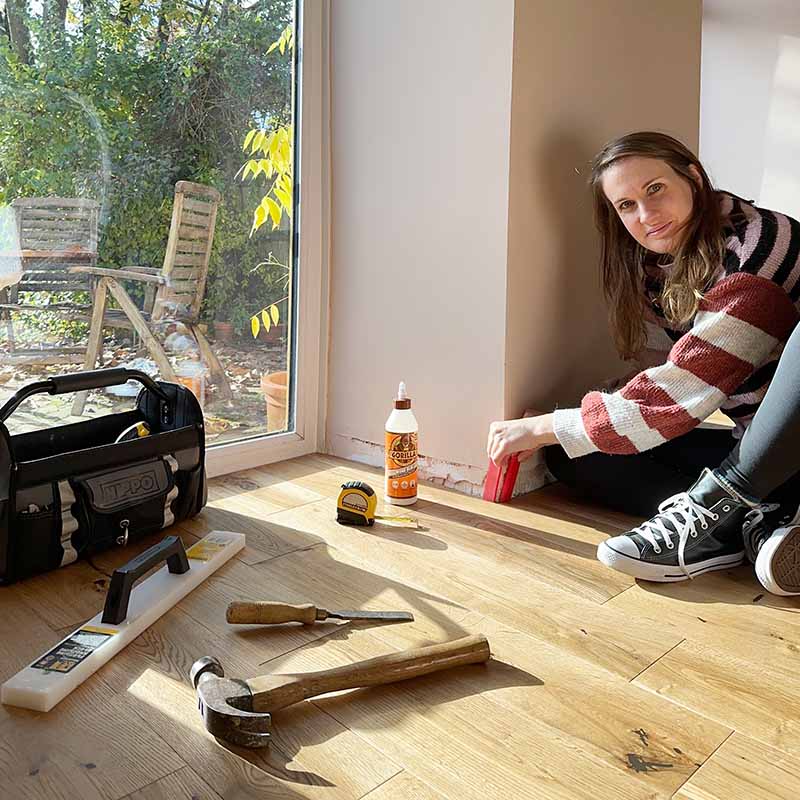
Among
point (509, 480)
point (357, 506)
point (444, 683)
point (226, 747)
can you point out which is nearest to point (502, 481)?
point (509, 480)

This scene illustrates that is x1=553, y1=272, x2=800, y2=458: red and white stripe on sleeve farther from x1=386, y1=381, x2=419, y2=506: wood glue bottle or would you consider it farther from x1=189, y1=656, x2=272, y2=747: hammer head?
x1=189, y1=656, x2=272, y2=747: hammer head

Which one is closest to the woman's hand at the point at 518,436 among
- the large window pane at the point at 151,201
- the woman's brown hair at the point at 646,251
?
the woman's brown hair at the point at 646,251

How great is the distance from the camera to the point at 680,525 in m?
1.38

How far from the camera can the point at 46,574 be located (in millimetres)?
1344

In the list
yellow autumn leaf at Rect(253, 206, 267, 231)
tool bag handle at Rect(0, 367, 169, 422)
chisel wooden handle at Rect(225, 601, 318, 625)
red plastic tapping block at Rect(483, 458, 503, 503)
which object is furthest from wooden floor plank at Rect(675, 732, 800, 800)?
yellow autumn leaf at Rect(253, 206, 267, 231)

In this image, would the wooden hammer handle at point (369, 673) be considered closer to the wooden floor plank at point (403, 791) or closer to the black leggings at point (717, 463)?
the wooden floor plank at point (403, 791)

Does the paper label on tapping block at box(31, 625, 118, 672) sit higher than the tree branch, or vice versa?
the tree branch

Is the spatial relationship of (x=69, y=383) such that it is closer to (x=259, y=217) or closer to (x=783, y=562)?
(x=259, y=217)

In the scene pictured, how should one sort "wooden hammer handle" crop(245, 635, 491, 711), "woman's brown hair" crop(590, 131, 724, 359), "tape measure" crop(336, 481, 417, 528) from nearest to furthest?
"wooden hammer handle" crop(245, 635, 491, 711) → "woman's brown hair" crop(590, 131, 724, 359) → "tape measure" crop(336, 481, 417, 528)

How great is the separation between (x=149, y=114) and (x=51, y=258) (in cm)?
38

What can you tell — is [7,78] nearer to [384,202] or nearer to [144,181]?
[144,181]

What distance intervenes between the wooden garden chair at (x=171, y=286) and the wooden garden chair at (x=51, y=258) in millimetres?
33

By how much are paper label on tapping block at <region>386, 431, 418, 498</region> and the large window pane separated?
458 millimetres

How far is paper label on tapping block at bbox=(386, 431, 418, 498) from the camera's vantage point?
1.71 m
